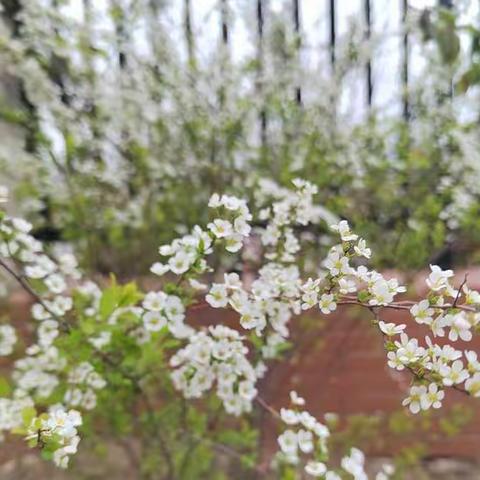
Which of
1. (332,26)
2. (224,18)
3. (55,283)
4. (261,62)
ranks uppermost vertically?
(332,26)

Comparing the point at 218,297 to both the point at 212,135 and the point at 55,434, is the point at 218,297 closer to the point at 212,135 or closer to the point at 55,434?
the point at 55,434

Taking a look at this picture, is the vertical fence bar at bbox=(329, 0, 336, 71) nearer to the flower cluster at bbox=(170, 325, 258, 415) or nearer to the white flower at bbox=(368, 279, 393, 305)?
the flower cluster at bbox=(170, 325, 258, 415)

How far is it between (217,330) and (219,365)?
0.06 meters

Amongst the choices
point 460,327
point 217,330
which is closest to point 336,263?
point 460,327

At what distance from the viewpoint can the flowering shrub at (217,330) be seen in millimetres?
813

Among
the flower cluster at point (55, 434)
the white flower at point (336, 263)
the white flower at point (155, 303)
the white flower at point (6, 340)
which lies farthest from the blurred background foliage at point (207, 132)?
the flower cluster at point (55, 434)

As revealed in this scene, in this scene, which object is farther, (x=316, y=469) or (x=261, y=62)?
(x=261, y=62)

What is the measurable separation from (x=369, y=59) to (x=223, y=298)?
1296 millimetres

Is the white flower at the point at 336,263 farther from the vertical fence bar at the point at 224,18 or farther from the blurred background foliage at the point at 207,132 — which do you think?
the vertical fence bar at the point at 224,18

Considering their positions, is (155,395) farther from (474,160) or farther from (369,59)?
(369,59)

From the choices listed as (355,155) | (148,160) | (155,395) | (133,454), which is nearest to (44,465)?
(133,454)

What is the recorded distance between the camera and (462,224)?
1.77 meters

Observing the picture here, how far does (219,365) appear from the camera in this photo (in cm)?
108

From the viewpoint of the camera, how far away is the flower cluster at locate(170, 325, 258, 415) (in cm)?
106
